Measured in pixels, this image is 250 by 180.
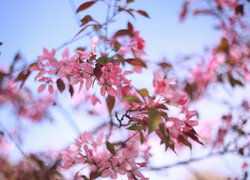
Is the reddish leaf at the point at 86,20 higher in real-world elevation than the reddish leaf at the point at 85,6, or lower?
lower

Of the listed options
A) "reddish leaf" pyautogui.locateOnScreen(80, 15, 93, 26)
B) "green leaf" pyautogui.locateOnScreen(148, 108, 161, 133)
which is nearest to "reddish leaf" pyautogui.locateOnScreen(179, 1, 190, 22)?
"reddish leaf" pyautogui.locateOnScreen(80, 15, 93, 26)

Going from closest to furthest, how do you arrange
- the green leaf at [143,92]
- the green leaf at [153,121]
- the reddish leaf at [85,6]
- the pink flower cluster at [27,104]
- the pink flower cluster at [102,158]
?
the green leaf at [153,121], the green leaf at [143,92], the pink flower cluster at [102,158], the reddish leaf at [85,6], the pink flower cluster at [27,104]

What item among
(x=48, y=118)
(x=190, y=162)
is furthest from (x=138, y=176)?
(x=48, y=118)

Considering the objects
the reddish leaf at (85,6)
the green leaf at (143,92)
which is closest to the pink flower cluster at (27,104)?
the reddish leaf at (85,6)

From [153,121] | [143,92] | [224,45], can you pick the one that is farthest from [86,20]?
[224,45]

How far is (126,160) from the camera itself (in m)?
0.76

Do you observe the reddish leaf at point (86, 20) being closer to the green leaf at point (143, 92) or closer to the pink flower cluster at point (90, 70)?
the pink flower cluster at point (90, 70)

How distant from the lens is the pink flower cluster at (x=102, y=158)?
748 mm

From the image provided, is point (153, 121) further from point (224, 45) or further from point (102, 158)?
point (224, 45)

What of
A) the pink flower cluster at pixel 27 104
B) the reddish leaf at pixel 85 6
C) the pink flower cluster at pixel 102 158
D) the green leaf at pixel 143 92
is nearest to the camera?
the green leaf at pixel 143 92

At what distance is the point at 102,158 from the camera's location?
2.61 feet

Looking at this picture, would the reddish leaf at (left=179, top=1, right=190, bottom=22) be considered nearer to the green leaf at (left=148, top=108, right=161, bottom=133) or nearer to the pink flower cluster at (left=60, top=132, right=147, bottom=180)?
the pink flower cluster at (left=60, top=132, right=147, bottom=180)

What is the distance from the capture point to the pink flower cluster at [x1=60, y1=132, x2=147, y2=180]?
748 millimetres

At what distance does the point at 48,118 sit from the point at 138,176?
2364mm
